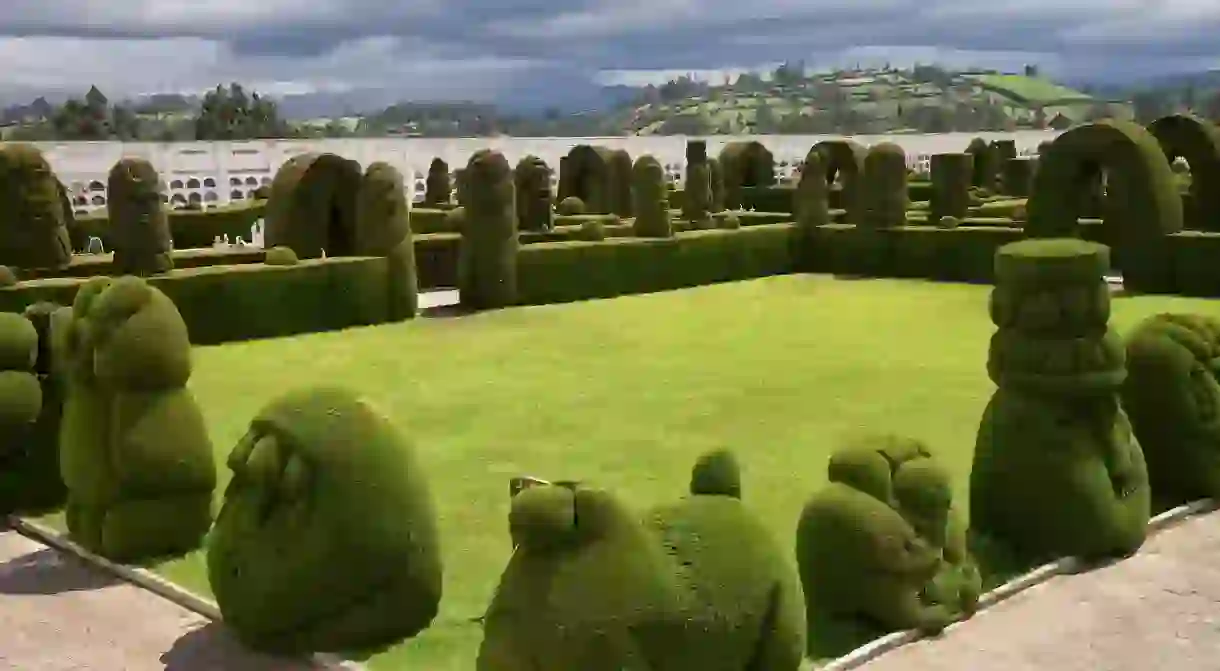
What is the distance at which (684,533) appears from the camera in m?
6.05

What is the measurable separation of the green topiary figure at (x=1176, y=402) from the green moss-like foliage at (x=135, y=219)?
15020 millimetres

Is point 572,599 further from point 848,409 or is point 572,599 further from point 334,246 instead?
point 334,246

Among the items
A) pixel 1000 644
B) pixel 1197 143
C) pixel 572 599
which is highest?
pixel 1197 143

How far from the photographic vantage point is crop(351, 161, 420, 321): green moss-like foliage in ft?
70.2

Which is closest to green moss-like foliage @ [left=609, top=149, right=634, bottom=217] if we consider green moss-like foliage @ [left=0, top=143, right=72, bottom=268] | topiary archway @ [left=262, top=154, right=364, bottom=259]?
topiary archway @ [left=262, top=154, right=364, bottom=259]

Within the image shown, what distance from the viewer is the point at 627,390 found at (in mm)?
15359

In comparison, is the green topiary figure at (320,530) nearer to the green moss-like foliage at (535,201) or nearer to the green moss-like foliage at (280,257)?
the green moss-like foliage at (280,257)

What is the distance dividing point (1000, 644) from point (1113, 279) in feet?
69.3

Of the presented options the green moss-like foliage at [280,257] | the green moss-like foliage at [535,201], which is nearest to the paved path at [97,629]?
the green moss-like foliage at [280,257]

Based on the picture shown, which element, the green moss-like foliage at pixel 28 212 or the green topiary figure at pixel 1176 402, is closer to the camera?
the green topiary figure at pixel 1176 402

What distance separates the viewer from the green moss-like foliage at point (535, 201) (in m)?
28.4

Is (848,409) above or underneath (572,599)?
underneath

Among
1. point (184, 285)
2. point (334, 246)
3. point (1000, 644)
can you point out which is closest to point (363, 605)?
point (1000, 644)

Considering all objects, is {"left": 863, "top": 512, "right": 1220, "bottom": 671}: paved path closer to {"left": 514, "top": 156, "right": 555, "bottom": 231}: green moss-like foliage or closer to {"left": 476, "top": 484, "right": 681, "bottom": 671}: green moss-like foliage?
{"left": 476, "top": 484, "right": 681, "bottom": 671}: green moss-like foliage
